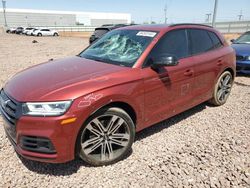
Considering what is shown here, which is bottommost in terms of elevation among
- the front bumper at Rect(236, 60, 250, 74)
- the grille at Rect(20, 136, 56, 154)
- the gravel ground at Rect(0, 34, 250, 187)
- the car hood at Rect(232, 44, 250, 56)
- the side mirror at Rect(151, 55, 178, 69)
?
the gravel ground at Rect(0, 34, 250, 187)

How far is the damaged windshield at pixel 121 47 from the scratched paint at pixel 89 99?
2.61ft

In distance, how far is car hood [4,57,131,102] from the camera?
278cm

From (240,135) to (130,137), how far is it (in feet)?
6.44

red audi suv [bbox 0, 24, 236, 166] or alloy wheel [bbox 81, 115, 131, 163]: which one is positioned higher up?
red audi suv [bbox 0, 24, 236, 166]

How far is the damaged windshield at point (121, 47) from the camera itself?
11.8 feet

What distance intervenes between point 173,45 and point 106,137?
188 centimetres

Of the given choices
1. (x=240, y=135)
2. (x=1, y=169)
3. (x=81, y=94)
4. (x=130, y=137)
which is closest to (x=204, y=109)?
(x=240, y=135)

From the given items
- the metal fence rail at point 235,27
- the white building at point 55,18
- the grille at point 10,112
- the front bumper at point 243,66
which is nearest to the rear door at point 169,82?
the grille at point 10,112

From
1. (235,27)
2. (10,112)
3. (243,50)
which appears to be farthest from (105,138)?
(235,27)

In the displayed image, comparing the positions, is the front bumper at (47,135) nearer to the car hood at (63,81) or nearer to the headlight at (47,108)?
the headlight at (47,108)

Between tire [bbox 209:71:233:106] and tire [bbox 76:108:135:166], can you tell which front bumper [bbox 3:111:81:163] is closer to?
tire [bbox 76:108:135:166]

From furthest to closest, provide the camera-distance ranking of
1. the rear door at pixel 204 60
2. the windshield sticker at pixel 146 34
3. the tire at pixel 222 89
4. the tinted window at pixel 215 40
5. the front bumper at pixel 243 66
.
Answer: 1. the front bumper at pixel 243 66
2. the tire at pixel 222 89
3. the tinted window at pixel 215 40
4. the rear door at pixel 204 60
5. the windshield sticker at pixel 146 34

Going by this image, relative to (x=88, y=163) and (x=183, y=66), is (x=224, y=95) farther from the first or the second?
(x=88, y=163)

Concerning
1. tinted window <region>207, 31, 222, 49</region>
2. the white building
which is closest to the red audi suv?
tinted window <region>207, 31, 222, 49</region>
